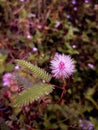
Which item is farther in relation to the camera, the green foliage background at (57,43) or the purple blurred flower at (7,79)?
the green foliage background at (57,43)

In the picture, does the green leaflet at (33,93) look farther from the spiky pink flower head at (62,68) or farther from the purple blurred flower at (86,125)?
the purple blurred flower at (86,125)

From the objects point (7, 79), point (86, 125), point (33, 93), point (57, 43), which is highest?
point (57, 43)

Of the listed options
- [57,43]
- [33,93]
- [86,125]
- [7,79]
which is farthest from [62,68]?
[57,43]

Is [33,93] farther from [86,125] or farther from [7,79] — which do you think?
[86,125]

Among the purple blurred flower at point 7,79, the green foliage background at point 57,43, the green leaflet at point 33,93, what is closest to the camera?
the green leaflet at point 33,93

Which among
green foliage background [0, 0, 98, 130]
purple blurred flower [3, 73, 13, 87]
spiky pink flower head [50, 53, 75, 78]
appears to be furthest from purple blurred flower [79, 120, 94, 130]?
spiky pink flower head [50, 53, 75, 78]

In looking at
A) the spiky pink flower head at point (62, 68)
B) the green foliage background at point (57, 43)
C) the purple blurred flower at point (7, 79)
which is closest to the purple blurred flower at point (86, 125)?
the green foliage background at point (57, 43)

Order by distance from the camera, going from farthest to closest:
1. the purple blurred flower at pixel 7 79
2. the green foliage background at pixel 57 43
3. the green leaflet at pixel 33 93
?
the green foliage background at pixel 57 43 → the purple blurred flower at pixel 7 79 → the green leaflet at pixel 33 93

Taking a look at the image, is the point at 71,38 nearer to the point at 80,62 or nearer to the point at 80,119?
the point at 80,62

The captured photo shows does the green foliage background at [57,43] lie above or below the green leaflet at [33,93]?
above
